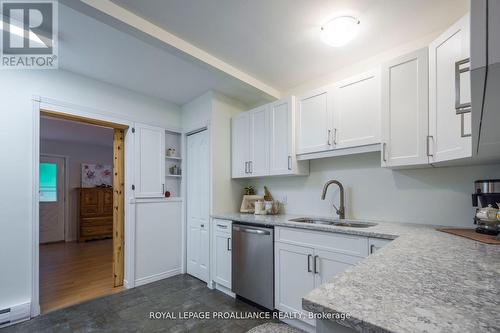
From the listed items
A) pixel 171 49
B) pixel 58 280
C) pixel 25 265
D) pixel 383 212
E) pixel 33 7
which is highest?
pixel 33 7

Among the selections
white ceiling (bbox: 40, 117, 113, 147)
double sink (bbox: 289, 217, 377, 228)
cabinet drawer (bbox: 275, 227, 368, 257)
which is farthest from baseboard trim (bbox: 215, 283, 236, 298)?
white ceiling (bbox: 40, 117, 113, 147)

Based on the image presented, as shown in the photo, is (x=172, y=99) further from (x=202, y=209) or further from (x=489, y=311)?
(x=489, y=311)

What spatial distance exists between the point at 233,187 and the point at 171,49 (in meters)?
1.87

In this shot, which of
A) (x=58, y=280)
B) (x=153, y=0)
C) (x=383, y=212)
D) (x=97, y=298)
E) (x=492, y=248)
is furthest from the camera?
(x=58, y=280)

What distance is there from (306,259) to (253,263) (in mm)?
630

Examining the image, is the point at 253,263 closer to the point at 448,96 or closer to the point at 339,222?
the point at 339,222

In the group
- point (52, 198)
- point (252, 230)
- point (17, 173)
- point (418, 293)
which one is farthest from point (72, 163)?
point (418, 293)

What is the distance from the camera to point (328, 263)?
192 cm

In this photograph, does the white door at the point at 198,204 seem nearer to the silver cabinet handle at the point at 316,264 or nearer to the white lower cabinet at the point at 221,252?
the white lower cabinet at the point at 221,252

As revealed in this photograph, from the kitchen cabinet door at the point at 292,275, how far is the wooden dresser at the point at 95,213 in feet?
17.7

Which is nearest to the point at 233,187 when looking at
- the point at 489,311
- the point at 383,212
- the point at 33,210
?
the point at 383,212

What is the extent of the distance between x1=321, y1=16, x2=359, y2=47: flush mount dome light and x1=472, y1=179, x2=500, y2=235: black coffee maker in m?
1.41

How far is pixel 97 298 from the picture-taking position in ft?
8.73

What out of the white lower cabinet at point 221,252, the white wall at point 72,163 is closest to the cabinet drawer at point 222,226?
the white lower cabinet at point 221,252
